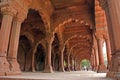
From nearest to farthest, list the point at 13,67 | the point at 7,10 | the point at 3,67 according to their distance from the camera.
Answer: the point at 3,67 → the point at 13,67 → the point at 7,10

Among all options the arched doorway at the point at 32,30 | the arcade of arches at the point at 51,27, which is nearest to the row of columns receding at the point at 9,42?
the arcade of arches at the point at 51,27

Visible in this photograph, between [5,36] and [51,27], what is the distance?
7.27m

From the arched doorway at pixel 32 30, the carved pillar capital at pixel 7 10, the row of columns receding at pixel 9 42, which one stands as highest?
the arched doorway at pixel 32 30

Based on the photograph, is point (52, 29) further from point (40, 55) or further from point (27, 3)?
point (40, 55)

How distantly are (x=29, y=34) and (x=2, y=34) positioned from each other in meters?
10.7

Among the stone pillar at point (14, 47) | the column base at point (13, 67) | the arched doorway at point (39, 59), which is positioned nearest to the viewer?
the column base at point (13, 67)

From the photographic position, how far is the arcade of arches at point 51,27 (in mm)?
5227

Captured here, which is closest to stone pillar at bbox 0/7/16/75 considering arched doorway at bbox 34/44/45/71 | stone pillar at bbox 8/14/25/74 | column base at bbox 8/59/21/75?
column base at bbox 8/59/21/75

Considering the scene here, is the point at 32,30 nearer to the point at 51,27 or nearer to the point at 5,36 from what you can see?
the point at 51,27

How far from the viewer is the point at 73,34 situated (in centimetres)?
1895

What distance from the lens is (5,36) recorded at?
6.49 metres

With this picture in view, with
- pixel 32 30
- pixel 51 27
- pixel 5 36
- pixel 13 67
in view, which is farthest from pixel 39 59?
pixel 5 36

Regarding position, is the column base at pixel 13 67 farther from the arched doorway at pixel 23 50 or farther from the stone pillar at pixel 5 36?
the arched doorway at pixel 23 50

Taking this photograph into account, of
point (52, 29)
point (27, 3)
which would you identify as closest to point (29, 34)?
point (52, 29)
